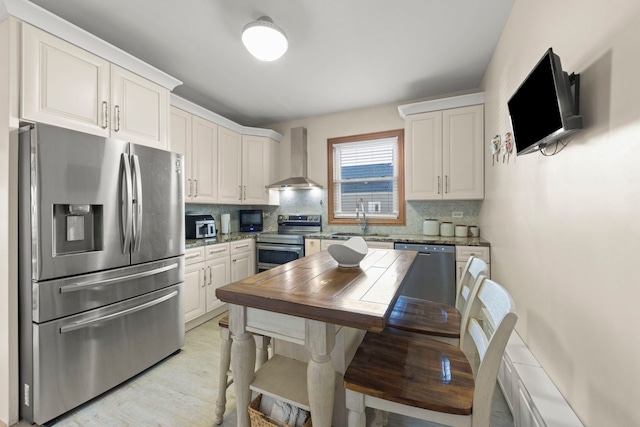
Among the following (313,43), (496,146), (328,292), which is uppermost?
(313,43)

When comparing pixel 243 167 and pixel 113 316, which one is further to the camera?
pixel 243 167

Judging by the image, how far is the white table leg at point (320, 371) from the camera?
103 centimetres

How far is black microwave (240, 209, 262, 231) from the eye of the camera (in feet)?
13.5

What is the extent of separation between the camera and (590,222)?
99cm

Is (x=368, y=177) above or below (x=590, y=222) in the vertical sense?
above

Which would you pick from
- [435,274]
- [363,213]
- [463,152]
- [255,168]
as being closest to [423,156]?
[463,152]

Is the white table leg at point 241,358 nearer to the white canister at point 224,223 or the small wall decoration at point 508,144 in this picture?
the small wall decoration at point 508,144

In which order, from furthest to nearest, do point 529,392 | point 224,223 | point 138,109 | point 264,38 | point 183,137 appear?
point 224,223 → point 183,137 → point 138,109 → point 264,38 → point 529,392

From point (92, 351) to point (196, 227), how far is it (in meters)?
1.61

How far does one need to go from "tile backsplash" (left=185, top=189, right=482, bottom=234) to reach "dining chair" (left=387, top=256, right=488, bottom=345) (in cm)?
171

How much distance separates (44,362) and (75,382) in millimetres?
238

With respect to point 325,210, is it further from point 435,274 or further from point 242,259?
point 435,274

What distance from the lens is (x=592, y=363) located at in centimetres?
97

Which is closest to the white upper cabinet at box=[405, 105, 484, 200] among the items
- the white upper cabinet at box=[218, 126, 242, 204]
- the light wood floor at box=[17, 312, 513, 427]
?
the light wood floor at box=[17, 312, 513, 427]
